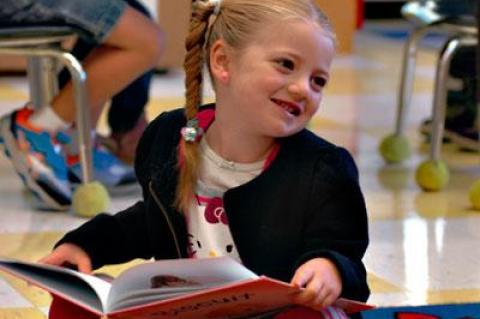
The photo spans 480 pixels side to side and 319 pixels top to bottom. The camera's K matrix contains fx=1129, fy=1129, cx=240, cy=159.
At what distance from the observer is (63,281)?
1209 millimetres

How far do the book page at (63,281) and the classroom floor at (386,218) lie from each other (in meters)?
0.41

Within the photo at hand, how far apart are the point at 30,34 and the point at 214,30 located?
2.81 ft

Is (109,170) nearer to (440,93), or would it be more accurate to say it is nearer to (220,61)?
(440,93)

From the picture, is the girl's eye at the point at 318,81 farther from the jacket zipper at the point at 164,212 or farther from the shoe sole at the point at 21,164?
the shoe sole at the point at 21,164

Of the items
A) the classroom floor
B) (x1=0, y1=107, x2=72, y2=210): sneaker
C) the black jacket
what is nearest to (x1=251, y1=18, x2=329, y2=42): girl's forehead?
the black jacket

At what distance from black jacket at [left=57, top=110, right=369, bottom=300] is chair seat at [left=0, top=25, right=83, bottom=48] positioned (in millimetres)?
802

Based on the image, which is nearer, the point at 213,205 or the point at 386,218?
the point at 213,205

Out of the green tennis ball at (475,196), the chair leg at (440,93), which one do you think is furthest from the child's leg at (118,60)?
the green tennis ball at (475,196)

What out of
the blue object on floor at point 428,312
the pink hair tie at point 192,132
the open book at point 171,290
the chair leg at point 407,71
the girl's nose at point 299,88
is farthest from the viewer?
the chair leg at point 407,71

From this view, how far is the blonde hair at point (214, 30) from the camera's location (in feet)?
4.10

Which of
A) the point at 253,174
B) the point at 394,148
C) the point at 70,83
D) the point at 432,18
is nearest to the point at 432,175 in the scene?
the point at 394,148

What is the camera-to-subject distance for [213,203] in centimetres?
132

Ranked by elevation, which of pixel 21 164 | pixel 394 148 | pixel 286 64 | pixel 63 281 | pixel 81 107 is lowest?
pixel 394 148

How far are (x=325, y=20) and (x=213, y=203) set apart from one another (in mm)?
249
